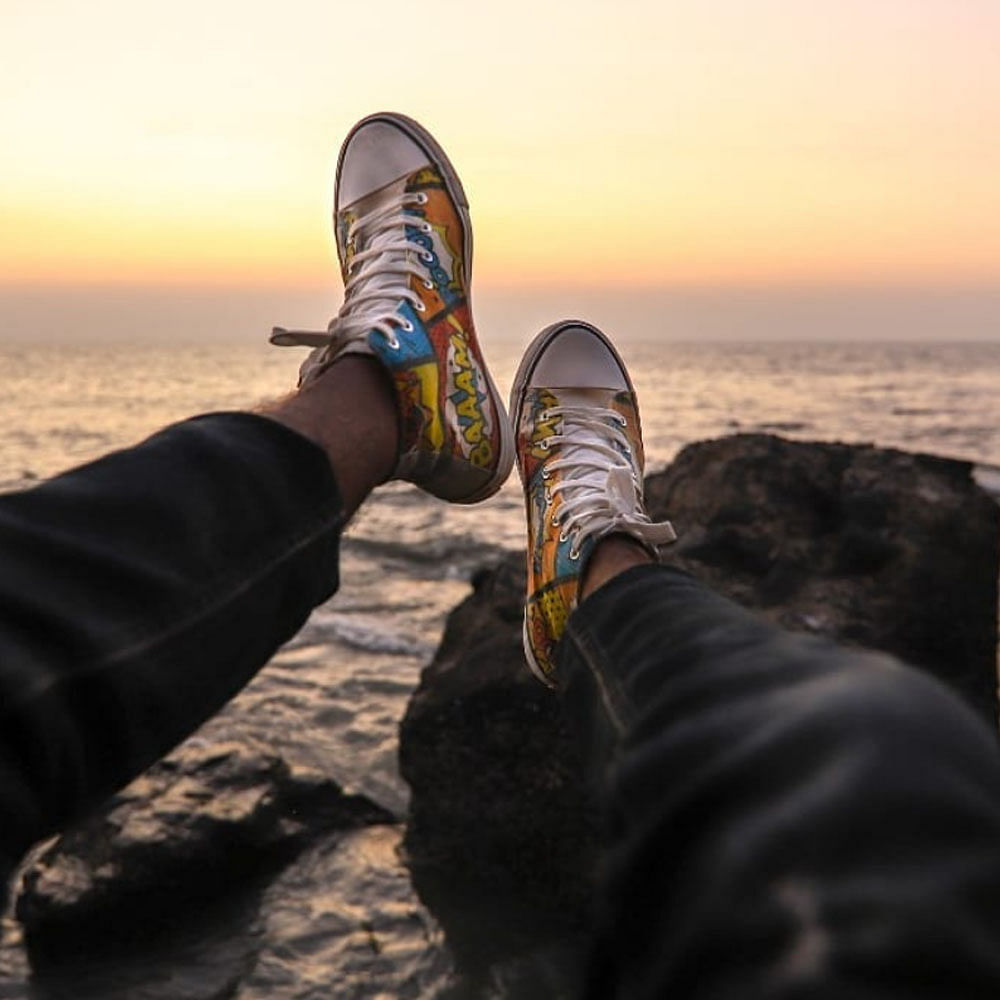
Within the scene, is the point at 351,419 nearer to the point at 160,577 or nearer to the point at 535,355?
the point at 160,577

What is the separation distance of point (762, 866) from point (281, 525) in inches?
34.0

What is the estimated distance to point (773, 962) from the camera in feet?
2.08

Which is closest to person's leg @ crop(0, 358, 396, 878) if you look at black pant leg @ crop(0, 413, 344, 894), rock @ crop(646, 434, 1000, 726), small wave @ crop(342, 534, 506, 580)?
black pant leg @ crop(0, 413, 344, 894)

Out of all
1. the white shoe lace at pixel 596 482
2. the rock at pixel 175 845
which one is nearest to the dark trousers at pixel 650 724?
the white shoe lace at pixel 596 482

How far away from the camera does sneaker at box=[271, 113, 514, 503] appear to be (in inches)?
81.6

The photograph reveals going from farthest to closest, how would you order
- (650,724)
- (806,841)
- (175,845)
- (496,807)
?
1. (496,807)
2. (175,845)
3. (650,724)
4. (806,841)

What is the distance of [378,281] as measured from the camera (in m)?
2.53

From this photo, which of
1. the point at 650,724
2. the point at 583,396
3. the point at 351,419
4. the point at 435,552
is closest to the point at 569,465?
the point at 583,396

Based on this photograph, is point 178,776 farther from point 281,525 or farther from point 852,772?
point 852,772

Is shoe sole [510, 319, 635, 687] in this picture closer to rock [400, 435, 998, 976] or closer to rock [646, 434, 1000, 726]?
rock [400, 435, 998, 976]

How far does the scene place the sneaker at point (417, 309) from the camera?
2.07 metres

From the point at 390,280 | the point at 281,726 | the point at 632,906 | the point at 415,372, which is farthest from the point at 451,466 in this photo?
the point at 281,726

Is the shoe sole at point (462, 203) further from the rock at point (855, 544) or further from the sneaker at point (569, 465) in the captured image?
the rock at point (855, 544)

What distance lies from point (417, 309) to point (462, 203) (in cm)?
70
